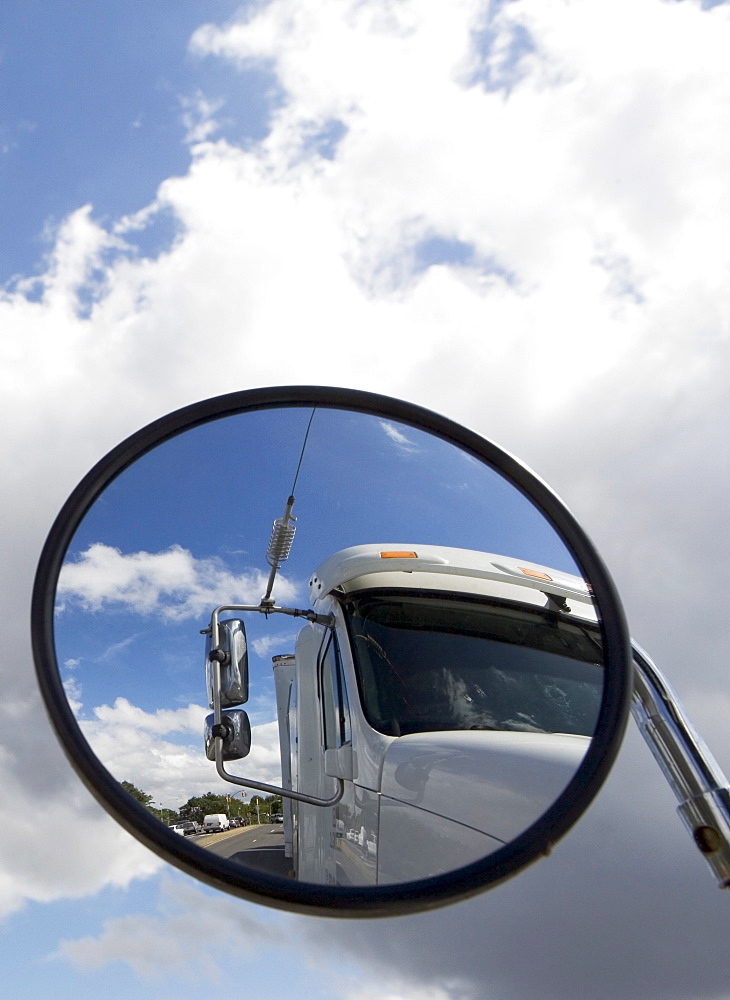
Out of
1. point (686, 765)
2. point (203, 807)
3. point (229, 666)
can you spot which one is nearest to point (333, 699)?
point (229, 666)

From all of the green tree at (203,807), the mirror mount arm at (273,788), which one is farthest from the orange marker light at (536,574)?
the green tree at (203,807)

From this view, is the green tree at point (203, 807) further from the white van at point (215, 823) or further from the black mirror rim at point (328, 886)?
the black mirror rim at point (328, 886)

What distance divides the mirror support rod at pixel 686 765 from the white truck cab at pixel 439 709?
22 centimetres

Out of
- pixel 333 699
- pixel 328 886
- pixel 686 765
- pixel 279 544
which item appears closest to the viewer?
pixel 686 765

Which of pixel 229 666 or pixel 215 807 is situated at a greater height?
pixel 229 666

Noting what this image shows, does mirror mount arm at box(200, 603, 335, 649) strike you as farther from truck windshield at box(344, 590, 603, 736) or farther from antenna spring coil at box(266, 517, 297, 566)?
truck windshield at box(344, 590, 603, 736)

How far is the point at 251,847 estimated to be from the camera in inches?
68.0

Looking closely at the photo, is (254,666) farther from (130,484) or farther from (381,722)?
(130,484)

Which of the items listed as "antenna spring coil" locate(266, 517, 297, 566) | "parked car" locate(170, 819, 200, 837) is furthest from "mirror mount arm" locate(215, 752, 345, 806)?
"antenna spring coil" locate(266, 517, 297, 566)

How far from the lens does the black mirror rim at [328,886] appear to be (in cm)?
147

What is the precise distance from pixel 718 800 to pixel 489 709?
2.36 ft

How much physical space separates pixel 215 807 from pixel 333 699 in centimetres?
81

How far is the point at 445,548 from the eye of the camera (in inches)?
87.0

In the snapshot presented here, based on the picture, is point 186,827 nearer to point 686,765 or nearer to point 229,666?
point 229,666
